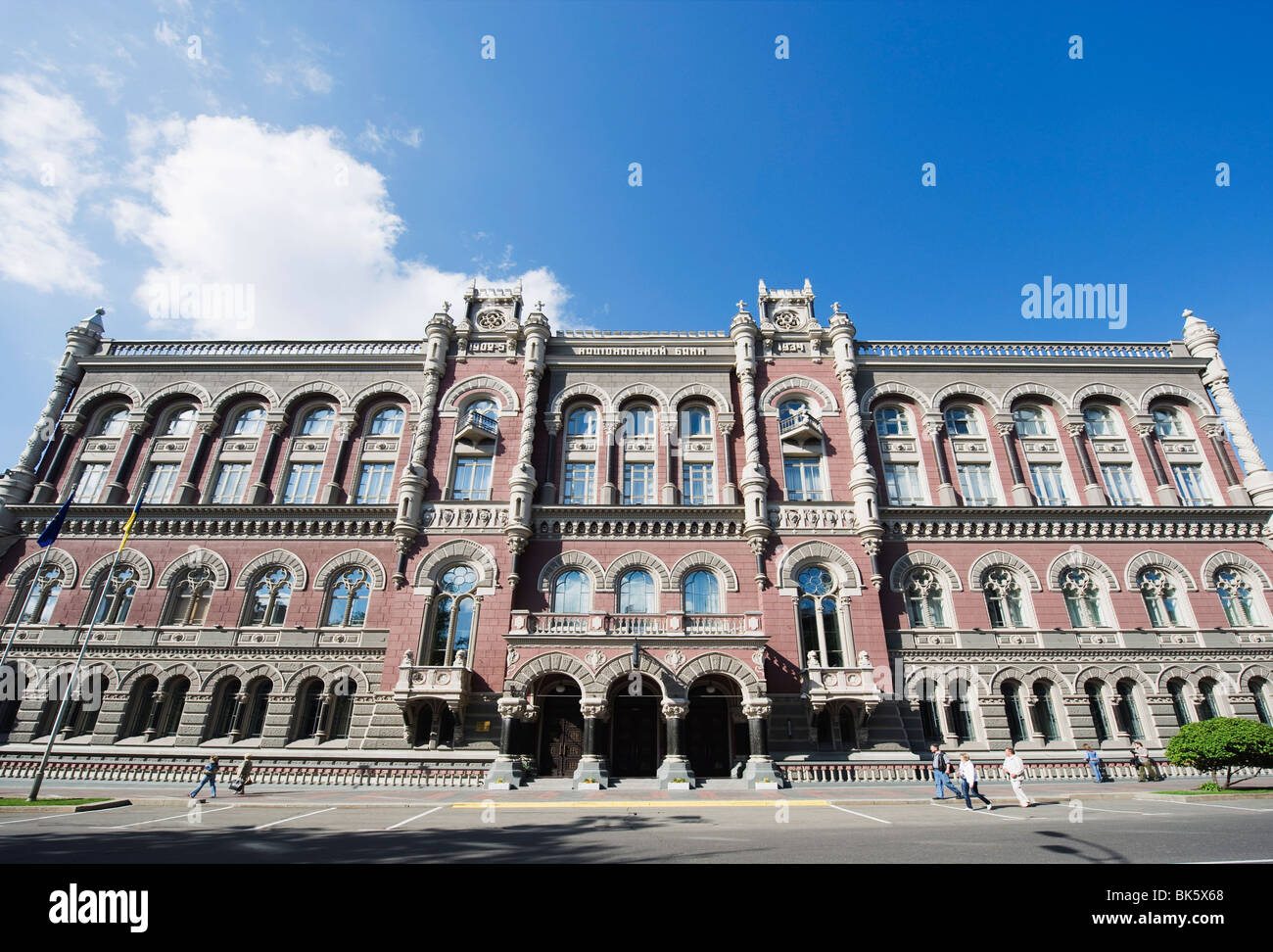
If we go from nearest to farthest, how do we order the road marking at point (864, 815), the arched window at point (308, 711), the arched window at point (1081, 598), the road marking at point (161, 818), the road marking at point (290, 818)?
the road marking at point (290, 818) < the road marking at point (161, 818) < the road marking at point (864, 815) < the arched window at point (308, 711) < the arched window at point (1081, 598)

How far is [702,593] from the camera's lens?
2773 centimetres

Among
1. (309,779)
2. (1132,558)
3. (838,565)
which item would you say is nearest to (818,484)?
(838,565)

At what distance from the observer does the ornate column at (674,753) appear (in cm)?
2247

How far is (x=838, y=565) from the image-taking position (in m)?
27.6

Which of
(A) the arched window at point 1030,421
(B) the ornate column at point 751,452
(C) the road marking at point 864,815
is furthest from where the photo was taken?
(A) the arched window at point 1030,421

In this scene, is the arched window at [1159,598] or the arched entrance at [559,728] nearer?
the arched entrance at [559,728]

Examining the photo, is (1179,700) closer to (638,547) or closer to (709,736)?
(709,736)

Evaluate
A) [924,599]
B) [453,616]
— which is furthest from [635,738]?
[924,599]

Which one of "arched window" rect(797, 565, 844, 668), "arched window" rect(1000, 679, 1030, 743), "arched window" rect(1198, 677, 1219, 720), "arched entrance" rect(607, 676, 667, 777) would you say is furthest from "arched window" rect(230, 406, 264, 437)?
"arched window" rect(1198, 677, 1219, 720)

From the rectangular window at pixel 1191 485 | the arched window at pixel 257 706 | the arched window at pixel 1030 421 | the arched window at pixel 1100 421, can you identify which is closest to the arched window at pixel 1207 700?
the rectangular window at pixel 1191 485

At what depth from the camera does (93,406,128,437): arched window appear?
32.4 m

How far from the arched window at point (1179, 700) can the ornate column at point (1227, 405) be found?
1011 centimetres

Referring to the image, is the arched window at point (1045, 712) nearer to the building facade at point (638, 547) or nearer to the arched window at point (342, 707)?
the building facade at point (638, 547)

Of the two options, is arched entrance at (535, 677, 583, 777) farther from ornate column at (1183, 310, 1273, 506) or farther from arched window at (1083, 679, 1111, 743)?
ornate column at (1183, 310, 1273, 506)
